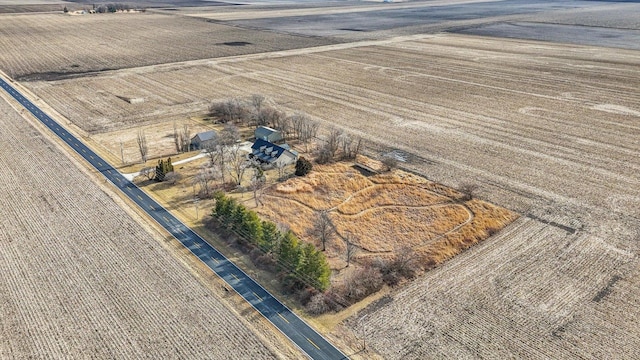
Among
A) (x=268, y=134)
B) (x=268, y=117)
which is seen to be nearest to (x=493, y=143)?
(x=268, y=134)

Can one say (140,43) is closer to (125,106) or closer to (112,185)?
(125,106)

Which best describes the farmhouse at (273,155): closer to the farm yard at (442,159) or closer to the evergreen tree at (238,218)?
the farm yard at (442,159)

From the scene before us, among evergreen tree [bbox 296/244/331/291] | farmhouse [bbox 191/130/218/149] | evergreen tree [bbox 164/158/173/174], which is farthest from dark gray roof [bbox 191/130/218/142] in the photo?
evergreen tree [bbox 296/244/331/291]

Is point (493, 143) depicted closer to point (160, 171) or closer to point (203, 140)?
point (203, 140)

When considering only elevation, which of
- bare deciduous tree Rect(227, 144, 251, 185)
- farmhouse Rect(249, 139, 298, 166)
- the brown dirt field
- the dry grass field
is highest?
farmhouse Rect(249, 139, 298, 166)

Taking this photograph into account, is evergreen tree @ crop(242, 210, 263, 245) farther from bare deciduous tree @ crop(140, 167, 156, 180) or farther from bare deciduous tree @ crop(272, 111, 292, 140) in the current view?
bare deciduous tree @ crop(272, 111, 292, 140)

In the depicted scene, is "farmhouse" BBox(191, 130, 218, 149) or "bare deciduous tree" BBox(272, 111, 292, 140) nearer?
"farmhouse" BBox(191, 130, 218, 149)

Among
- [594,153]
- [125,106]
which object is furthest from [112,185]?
[594,153]
